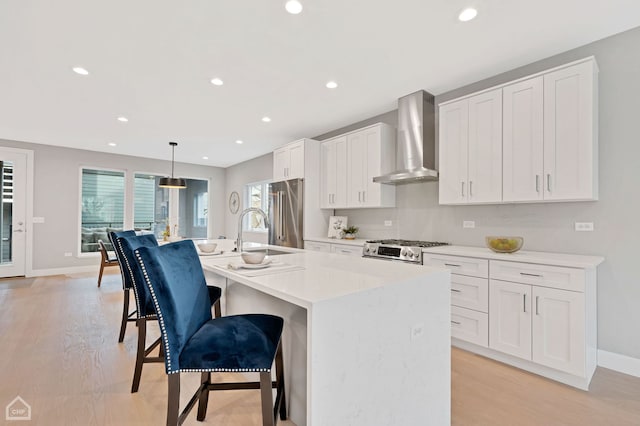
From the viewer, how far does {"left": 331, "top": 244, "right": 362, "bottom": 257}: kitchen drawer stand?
12.4 ft

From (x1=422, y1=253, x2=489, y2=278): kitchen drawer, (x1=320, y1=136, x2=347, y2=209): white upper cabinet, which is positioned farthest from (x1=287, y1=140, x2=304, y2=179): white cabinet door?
(x1=422, y1=253, x2=489, y2=278): kitchen drawer

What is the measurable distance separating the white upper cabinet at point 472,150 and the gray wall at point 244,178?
4.15 meters

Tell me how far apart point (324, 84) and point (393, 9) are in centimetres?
127

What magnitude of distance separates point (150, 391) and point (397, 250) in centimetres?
243

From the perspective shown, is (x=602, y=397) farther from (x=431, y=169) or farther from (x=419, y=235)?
(x=431, y=169)

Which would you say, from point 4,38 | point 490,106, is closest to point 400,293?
point 490,106

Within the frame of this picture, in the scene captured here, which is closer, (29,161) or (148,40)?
(148,40)

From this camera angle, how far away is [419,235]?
3.77m

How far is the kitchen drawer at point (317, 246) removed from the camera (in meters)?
4.27

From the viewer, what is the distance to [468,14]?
2.13 metres

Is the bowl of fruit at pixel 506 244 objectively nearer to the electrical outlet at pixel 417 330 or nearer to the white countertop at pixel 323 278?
the white countertop at pixel 323 278

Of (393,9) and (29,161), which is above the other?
(393,9)

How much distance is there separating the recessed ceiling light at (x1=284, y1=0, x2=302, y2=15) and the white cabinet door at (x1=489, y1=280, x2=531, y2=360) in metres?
2.58

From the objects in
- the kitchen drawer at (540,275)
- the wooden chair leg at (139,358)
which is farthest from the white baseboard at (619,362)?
the wooden chair leg at (139,358)
